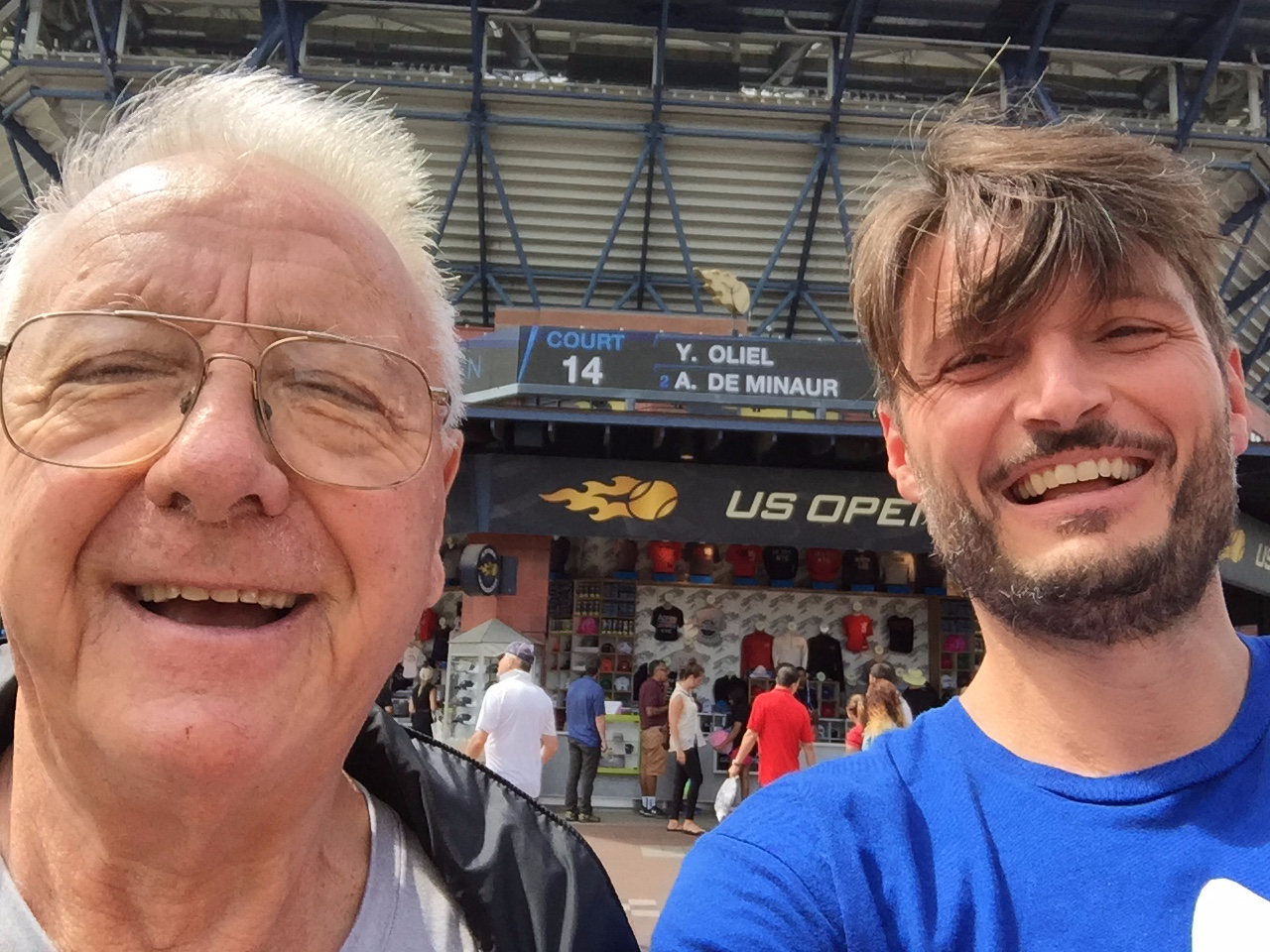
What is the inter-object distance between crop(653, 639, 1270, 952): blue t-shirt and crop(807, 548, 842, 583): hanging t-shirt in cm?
1265

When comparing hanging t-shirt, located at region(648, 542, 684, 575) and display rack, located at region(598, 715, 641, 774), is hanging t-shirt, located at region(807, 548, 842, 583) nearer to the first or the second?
hanging t-shirt, located at region(648, 542, 684, 575)

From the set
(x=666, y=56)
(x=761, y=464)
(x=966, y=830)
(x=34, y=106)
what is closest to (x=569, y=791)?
(x=761, y=464)

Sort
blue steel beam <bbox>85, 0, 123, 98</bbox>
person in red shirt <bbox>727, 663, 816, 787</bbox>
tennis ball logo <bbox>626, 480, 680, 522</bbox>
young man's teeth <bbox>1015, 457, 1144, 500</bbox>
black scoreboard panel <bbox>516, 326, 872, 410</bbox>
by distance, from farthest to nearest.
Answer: blue steel beam <bbox>85, 0, 123, 98</bbox> → tennis ball logo <bbox>626, 480, 680, 522</bbox> → black scoreboard panel <bbox>516, 326, 872, 410</bbox> → person in red shirt <bbox>727, 663, 816, 787</bbox> → young man's teeth <bbox>1015, 457, 1144, 500</bbox>

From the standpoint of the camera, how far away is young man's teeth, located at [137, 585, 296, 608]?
108 centimetres

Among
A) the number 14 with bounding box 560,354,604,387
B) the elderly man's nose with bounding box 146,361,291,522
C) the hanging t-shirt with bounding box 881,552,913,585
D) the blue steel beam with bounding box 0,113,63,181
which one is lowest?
the elderly man's nose with bounding box 146,361,291,522

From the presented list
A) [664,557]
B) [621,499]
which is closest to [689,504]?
[621,499]

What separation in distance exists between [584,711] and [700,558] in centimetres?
438

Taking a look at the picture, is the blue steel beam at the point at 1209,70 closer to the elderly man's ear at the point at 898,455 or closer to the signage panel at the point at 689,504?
the signage panel at the point at 689,504

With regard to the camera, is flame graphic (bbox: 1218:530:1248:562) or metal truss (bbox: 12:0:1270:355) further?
metal truss (bbox: 12:0:1270:355)

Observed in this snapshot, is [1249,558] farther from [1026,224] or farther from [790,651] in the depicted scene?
[1026,224]

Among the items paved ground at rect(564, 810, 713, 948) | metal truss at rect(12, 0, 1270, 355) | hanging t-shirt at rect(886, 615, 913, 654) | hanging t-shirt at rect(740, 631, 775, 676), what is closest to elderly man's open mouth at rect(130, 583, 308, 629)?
paved ground at rect(564, 810, 713, 948)

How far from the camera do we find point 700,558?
14.1 metres

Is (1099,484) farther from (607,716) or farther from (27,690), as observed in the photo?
(607,716)

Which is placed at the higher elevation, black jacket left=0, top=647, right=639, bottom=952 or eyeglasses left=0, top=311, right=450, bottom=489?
eyeglasses left=0, top=311, right=450, bottom=489
